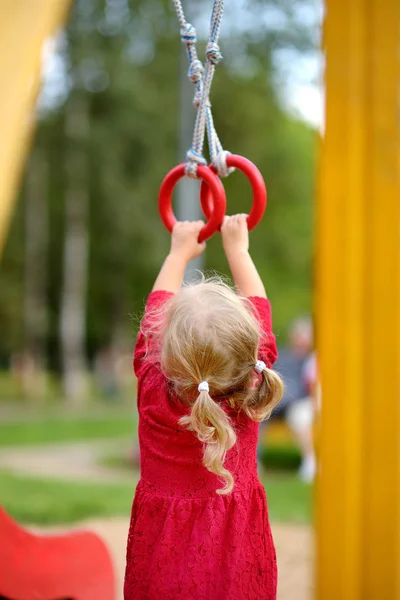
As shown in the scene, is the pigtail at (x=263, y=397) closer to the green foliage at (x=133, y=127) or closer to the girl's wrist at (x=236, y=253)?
the girl's wrist at (x=236, y=253)

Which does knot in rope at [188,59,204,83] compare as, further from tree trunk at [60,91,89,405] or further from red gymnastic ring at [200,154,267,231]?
tree trunk at [60,91,89,405]

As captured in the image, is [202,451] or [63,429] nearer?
[202,451]

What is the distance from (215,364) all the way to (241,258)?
1.22ft

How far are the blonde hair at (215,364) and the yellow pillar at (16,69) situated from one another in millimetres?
435

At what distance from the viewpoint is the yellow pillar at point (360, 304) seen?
2.26m

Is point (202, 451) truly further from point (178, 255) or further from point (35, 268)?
point (35, 268)

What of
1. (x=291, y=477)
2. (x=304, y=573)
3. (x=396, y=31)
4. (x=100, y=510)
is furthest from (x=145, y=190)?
(x=396, y=31)

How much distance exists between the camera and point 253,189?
182 cm

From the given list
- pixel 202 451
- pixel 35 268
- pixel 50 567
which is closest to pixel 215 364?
pixel 202 451

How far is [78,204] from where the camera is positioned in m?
17.3

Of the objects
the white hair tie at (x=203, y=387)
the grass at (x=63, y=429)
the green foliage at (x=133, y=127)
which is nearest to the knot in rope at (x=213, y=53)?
the white hair tie at (x=203, y=387)

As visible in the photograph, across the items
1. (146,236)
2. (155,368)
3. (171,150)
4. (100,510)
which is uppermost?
(171,150)

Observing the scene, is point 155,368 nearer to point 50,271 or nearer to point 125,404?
point 125,404

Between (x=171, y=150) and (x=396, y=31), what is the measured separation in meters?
15.8
